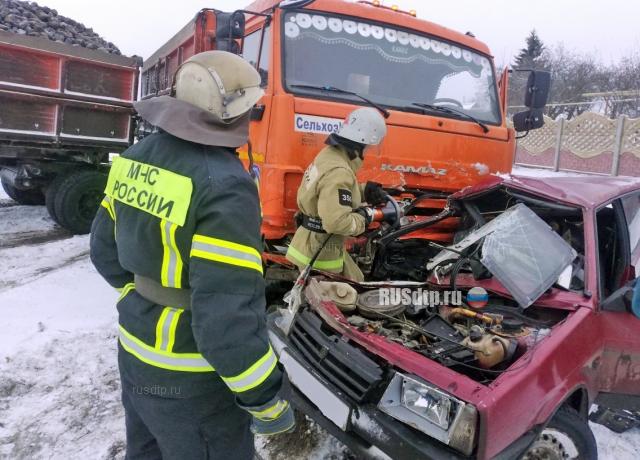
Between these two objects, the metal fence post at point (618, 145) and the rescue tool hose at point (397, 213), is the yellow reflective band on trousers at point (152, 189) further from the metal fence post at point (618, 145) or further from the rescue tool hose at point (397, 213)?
the metal fence post at point (618, 145)

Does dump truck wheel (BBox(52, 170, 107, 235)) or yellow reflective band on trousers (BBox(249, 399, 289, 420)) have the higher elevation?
dump truck wheel (BBox(52, 170, 107, 235))

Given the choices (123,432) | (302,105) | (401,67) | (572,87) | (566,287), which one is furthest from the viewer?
(572,87)

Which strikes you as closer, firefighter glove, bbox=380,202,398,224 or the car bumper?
the car bumper

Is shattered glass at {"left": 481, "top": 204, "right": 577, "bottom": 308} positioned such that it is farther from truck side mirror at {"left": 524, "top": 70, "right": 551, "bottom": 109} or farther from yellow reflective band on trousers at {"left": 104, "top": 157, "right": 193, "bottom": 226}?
truck side mirror at {"left": 524, "top": 70, "right": 551, "bottom": 109}

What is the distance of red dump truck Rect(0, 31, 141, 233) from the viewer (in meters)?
5.34

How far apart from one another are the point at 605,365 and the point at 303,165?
226 cm

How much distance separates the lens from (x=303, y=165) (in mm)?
3570

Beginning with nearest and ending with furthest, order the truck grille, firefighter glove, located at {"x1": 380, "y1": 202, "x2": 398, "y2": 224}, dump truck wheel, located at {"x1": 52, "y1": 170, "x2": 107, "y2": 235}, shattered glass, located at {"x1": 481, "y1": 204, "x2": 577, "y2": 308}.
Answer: the truck grille → shattered glass, located at {"x1": 481, "y1": 204, "x2": 577, "y2": 308} → firefighter glove, located at {"x1": 380, "y1": 202, "x2": 398, "y2": 224} → dump truck wheel, located at {"x1": 52, "y1": 170, "x2": 107, "y2": 235}

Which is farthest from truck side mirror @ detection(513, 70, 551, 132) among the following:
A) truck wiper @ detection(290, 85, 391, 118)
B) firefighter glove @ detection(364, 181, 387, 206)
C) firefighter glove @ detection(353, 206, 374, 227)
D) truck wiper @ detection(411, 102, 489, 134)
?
firefighter glove @ detection(353, 206, 374, 227)

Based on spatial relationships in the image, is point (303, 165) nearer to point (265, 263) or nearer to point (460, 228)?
point (265, 263)

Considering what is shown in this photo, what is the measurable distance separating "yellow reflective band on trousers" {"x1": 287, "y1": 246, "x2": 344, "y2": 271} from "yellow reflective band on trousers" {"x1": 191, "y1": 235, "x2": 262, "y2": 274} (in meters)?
1.86

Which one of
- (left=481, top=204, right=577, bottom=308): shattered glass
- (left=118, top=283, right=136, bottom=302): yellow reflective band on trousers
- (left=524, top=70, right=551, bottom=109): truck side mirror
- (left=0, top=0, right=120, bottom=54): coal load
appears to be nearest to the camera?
(left=118, top=283, right=136, bottom=302): yellow reflective band on trousers

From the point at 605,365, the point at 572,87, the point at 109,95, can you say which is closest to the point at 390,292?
the point at 605,365

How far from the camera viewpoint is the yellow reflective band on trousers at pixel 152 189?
54.2 inches
